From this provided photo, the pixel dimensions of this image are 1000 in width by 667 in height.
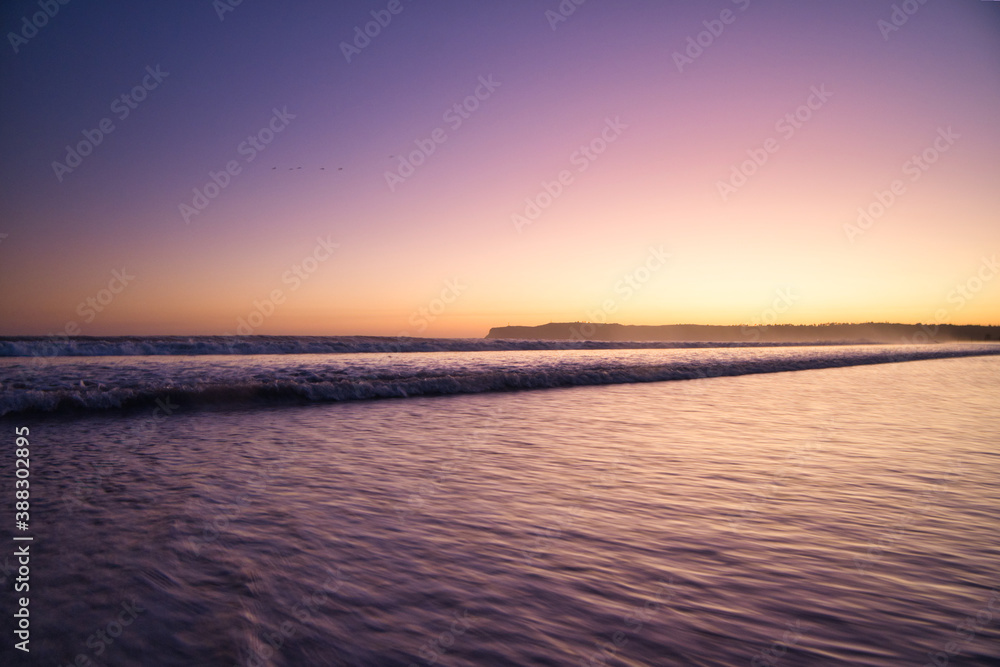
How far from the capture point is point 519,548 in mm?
4016

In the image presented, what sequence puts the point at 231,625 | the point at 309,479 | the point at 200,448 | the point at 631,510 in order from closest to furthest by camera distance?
the point at 231,625, the point at 631,510, the point at 309,479, the point at 200,448

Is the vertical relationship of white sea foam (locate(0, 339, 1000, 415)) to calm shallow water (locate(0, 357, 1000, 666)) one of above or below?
above

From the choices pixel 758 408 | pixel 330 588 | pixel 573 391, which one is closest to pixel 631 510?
pixel 330 588

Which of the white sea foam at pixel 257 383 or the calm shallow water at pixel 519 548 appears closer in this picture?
the calm shallow water at pixel 519 548

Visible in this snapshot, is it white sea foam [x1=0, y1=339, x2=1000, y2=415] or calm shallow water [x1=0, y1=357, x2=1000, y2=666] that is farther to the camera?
white sea foam [x1=0, y1=339, x2=1000, y2=415]

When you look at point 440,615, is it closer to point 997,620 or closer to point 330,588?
point 330,588

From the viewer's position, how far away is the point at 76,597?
329 cm

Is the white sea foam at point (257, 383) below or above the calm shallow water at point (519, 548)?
above

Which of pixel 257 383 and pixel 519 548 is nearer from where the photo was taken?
pixel 519 548

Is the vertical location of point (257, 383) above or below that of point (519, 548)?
above

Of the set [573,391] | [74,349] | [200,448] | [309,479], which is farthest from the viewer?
[74,349]

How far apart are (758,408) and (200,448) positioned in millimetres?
10732

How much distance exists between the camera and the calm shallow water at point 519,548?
9.18 ft

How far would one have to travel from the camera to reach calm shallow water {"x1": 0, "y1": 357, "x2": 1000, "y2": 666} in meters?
2.80
